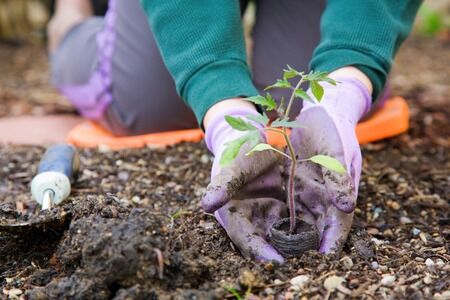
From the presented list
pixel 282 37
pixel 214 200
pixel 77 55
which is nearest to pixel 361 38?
pixel 214 200

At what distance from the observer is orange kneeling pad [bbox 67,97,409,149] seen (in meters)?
1.87

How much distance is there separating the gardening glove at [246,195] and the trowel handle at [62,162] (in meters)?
0.36

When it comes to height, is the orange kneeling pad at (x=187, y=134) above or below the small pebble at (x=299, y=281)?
below

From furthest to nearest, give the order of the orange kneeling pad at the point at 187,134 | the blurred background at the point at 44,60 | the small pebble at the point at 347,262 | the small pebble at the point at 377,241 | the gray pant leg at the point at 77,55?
the blurred background at the point at 44,60
the gray pant leg at the point at 77,55
the orange kneeling pad at the point at 187,134
the small pebble at the point at 377,241
the small pebble at the point at 347,262

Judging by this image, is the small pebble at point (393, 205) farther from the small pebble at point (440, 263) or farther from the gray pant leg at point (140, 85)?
the gray pant leg at point (140, 85)

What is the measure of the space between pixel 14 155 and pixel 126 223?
98 cm

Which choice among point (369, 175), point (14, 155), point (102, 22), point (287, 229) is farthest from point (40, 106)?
point (287, 229)

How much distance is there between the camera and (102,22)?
2.15m

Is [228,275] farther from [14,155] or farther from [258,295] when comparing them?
[14,155]

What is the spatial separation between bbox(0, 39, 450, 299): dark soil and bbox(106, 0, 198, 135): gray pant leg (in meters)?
0.21

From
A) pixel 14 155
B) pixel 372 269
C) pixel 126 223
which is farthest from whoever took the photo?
pixel 14 155

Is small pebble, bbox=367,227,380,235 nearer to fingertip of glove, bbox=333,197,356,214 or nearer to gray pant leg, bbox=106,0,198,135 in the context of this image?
fingertip of glove, bbox=333,197,356,214

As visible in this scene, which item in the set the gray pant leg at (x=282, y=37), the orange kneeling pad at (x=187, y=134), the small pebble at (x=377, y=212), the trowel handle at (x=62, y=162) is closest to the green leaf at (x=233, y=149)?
the small pebble at (x=377, y=212)

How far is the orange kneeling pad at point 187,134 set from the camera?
1867 mm
